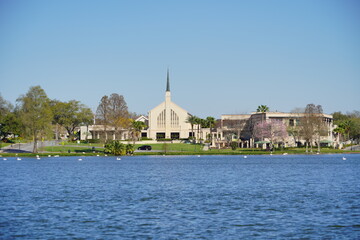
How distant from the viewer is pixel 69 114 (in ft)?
551

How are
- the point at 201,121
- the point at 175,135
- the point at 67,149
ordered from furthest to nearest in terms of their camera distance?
the point at 175,135
the point at 201,121
the point at 67,149

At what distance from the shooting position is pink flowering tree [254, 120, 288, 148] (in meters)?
141

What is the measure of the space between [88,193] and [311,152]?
94426mm

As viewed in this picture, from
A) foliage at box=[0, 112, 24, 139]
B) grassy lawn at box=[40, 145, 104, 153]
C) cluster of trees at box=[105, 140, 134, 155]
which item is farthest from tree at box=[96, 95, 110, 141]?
cluster of trees at box=[105, 140, 134, 155]

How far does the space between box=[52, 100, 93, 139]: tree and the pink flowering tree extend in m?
57.5

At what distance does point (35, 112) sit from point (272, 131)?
6395 centimetres

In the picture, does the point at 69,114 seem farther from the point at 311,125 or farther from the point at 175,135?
the point at 311,125

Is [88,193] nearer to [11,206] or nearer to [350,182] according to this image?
[11,206]

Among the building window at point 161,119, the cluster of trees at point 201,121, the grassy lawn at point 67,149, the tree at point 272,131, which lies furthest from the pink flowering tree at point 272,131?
the grassy lawn at point 67,149

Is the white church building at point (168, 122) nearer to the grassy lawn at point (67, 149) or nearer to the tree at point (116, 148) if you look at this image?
the grassy lawn at point (67, 149)

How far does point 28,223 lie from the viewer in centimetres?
2716

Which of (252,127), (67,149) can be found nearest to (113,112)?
(67,149)

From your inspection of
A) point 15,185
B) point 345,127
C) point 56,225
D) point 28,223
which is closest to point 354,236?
point 56,225

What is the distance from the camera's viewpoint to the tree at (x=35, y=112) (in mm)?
105875
